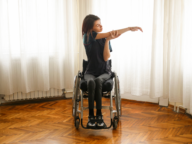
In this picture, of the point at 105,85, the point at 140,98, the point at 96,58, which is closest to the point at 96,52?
the point at 96,58

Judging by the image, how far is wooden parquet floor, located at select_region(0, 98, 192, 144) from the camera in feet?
7.17

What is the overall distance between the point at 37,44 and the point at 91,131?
1.62 metres

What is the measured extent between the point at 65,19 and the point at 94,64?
1.28 m

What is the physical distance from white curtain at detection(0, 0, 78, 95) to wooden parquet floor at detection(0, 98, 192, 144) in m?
0.43

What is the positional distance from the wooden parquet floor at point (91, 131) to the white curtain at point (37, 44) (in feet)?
1.41

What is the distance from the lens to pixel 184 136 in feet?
7.30

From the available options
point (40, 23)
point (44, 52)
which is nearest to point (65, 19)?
point (40, 23)

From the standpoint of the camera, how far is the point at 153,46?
122 inches

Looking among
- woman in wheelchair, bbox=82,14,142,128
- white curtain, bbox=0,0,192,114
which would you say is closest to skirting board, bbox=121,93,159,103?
white curtain, bbox=0,0,192,114

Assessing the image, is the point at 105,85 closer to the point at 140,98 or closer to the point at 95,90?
the point at 95,90

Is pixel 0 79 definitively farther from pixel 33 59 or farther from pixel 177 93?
pixel 177 93

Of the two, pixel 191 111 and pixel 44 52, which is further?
pixel 44 52

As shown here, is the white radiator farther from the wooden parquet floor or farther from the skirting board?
the skirting board

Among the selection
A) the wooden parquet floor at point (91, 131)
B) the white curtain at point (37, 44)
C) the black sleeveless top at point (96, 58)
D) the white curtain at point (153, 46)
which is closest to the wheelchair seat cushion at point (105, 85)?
the black sleeveless top at point (96, 58)
